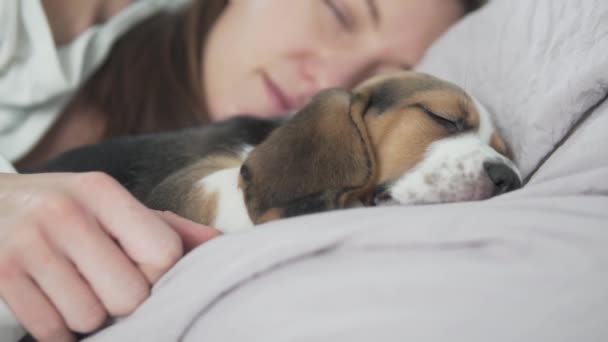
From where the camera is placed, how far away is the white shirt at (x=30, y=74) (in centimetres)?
167

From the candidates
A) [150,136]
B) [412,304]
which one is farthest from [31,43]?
[412,304]

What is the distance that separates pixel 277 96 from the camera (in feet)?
6.48

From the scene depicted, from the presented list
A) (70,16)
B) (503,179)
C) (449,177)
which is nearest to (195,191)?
(449,177)

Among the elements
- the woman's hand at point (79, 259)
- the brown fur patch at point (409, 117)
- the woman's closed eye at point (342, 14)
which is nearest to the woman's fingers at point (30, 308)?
the woman's hand at point (79, 259)

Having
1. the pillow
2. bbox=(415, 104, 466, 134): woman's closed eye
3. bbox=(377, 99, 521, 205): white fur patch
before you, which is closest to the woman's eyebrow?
the pillow

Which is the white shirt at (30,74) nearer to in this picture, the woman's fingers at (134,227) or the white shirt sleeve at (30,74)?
the white shirt sleeve at (30,74)

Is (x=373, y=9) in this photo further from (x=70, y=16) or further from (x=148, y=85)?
(x=70, y=16)

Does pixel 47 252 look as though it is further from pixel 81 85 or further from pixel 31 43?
pixel 81 85

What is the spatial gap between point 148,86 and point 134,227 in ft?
4.37

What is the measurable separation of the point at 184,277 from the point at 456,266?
0.37 metres

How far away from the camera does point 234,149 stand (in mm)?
1576

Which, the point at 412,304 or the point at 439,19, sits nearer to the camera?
the point at 412,304

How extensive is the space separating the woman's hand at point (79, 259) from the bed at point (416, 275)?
0.15ft

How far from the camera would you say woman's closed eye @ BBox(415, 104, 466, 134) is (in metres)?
1.35
